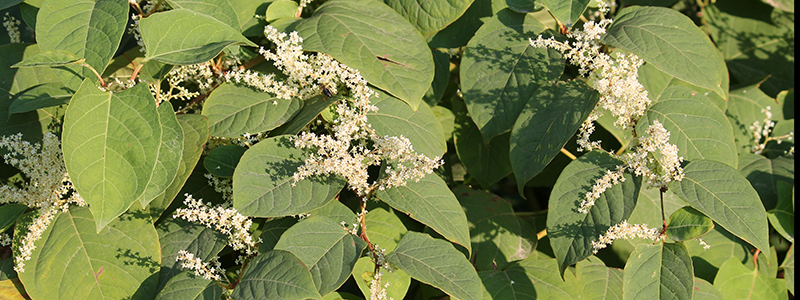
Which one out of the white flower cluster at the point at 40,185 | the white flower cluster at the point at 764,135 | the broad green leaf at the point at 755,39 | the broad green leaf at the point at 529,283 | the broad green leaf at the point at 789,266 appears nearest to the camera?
the white flower cluster at the point at 40,185

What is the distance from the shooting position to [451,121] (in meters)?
1.69

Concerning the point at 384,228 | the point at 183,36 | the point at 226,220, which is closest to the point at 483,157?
the point at 384,228

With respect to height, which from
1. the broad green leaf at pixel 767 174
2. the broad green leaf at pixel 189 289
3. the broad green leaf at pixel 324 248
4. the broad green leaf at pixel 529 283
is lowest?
the broad green leaf at pixel 529 283

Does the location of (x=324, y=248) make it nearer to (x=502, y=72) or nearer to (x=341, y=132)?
(x=341, y=132)

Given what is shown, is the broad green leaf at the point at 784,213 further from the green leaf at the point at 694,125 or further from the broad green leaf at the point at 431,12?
the broad green leaf at the point at 431,12

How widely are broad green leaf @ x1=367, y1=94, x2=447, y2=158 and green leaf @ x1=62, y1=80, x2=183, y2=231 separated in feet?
1.64

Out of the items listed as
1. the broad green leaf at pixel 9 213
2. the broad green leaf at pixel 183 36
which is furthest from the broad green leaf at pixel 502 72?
the broad green leaf at pixel 9 213

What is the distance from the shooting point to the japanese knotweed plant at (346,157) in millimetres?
1148

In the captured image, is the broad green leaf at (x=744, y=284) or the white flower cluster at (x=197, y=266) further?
the broad green leaf at (x=744, y=284)

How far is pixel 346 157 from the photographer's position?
1193 mm

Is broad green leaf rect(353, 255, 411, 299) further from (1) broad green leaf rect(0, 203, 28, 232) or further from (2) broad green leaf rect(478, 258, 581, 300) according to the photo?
(1) broad green leaf rect(0, 203, 28, 232)

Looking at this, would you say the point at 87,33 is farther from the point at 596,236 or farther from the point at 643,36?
the point at 643,36

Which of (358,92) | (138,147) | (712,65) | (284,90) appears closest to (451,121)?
(358,92)

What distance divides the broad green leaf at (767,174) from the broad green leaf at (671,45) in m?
0.50
